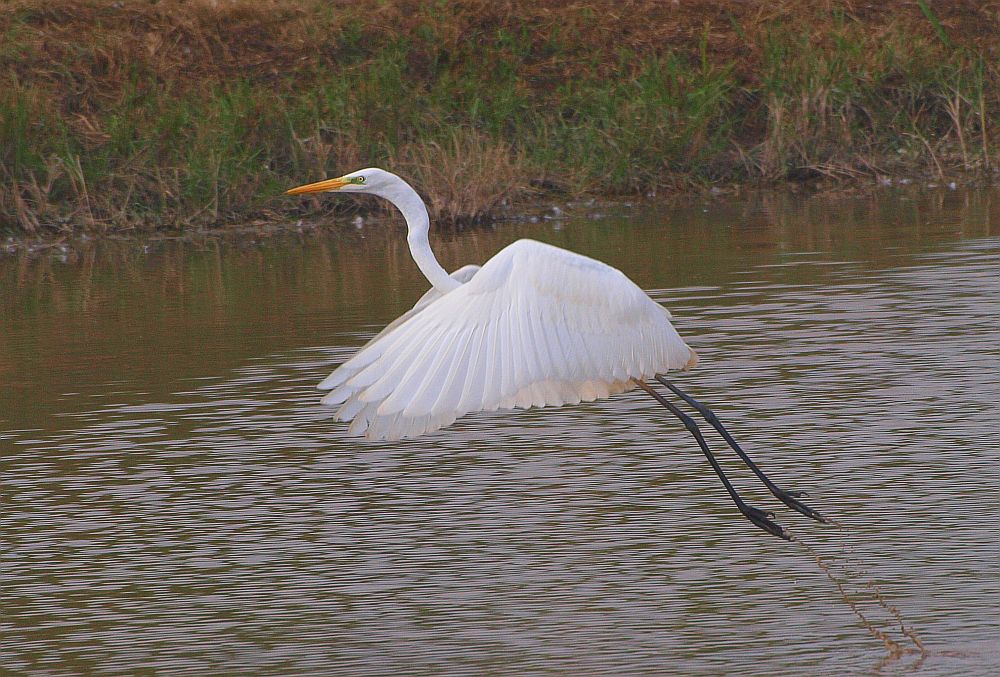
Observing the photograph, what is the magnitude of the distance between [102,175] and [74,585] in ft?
27.3

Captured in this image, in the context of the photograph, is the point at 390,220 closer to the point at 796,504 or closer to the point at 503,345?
the point at 796,504

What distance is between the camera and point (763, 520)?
16.0 feet

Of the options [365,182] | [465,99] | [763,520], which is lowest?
[763,520]

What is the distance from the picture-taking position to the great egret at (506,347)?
3.93 meters

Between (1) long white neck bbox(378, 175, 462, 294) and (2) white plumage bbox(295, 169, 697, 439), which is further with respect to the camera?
(1) long white neck bbox(378, 175, 462, 294)

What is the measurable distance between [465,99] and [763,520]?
32.8ft

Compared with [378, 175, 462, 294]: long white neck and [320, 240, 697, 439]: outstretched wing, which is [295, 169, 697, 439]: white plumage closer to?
[320, 240, 697, 439]: outstretched wing

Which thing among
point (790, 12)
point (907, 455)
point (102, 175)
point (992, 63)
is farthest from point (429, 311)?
point (790, 12)

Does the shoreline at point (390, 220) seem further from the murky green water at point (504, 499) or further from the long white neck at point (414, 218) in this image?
the long white neck at point (414, 218)

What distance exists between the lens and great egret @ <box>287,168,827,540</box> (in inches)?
155

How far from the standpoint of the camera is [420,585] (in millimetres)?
4586

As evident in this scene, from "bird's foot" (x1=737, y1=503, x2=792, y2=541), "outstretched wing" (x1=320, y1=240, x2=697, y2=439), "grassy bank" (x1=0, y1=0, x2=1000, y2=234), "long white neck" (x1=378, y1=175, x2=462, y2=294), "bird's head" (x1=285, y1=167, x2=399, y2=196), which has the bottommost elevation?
"bird's foot" (x1=737, y1=503, x2=792, y2=541)

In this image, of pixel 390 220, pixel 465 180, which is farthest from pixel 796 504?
pixel 390 220

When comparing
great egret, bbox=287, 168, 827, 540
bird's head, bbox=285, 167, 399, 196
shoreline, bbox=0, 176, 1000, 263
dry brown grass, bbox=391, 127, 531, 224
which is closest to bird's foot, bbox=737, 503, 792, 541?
great egret, bbox=287, 168, 827, 540
